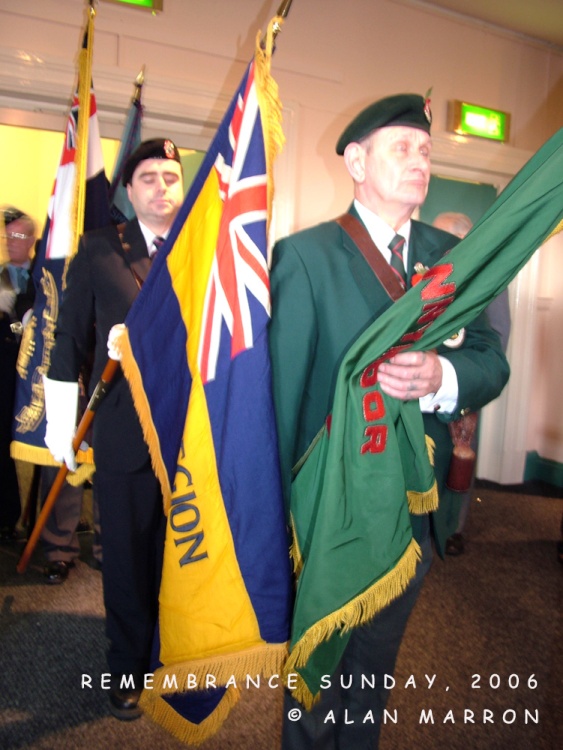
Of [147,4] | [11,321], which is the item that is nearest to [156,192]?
[11,321]

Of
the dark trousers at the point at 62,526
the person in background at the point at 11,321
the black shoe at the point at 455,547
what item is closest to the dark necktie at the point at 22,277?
the person in background at the point at 11,321

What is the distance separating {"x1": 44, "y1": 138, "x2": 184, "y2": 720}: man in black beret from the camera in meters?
1.61

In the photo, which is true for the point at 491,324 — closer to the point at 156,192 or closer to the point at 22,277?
the point at 156,192

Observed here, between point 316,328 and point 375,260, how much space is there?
0.19 m

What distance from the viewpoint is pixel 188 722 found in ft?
4.18

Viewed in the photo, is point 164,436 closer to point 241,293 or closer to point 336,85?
point 241,293

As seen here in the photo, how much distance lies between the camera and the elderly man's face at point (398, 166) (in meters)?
1.14

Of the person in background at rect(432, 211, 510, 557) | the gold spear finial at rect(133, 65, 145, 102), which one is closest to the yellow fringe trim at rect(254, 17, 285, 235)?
the gold spear finial at rect(133, 65, 145, 102)

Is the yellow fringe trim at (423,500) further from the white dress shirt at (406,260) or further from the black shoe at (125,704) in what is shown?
the black shoe at (125,704)

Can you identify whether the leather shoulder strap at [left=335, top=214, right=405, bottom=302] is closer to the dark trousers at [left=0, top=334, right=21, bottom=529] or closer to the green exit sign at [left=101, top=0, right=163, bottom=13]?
the dark trousers at [left=0, top=334, right=21, bottom=529]

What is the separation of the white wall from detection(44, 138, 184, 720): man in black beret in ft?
5.41

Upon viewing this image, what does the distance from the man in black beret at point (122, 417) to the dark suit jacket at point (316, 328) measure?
622mm

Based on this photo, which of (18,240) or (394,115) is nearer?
(394,115)

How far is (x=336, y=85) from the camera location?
3576 millimetres
